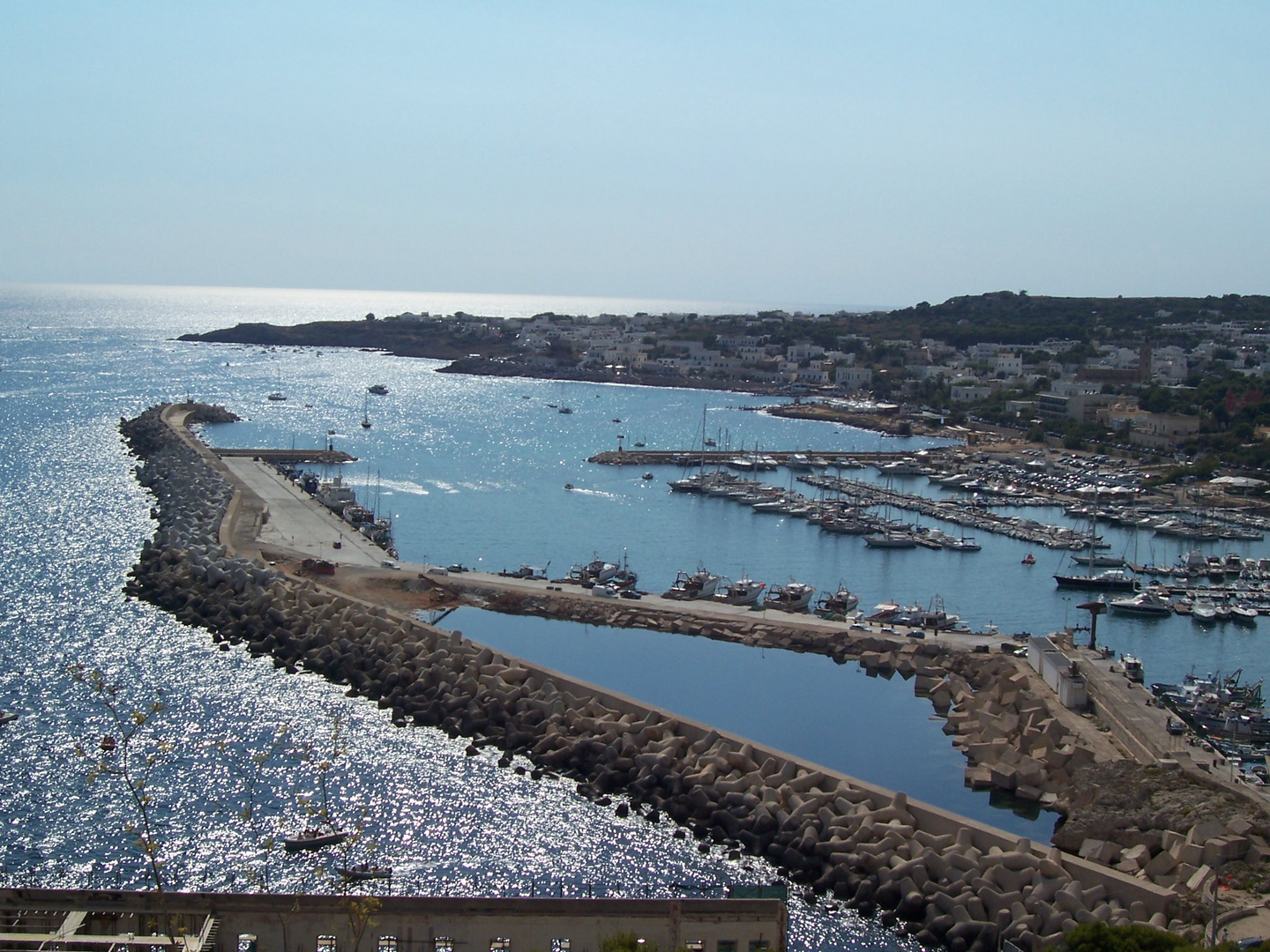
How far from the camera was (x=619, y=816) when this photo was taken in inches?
539

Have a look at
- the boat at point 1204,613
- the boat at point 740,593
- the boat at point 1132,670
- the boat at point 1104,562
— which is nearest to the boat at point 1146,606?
the boat at point 1204,613

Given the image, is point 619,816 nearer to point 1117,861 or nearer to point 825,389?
point 1117,861

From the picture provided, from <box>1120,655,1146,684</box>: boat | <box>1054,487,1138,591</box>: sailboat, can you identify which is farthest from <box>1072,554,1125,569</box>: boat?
<box>1120,655,1146,684</box>: boat

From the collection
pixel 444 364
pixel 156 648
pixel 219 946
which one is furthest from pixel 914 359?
pixel 219 946

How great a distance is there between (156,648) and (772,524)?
21003mm

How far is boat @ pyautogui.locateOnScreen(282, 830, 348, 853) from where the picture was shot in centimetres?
1259

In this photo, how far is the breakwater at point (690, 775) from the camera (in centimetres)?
1148

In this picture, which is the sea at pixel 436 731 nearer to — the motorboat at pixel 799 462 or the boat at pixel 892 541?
the boat at pixel 892 541

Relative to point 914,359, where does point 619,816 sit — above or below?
below

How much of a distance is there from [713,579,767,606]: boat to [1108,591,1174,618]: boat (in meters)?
7.93

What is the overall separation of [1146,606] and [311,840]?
66.2ft

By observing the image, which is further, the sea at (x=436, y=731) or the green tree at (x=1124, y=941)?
the sea at (x=436, y=731)

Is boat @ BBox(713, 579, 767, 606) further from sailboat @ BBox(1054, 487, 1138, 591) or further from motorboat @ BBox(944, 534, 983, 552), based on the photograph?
motorboat @ BBox(944, 534, 983, 552)

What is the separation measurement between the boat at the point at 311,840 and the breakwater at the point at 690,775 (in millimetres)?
2904
